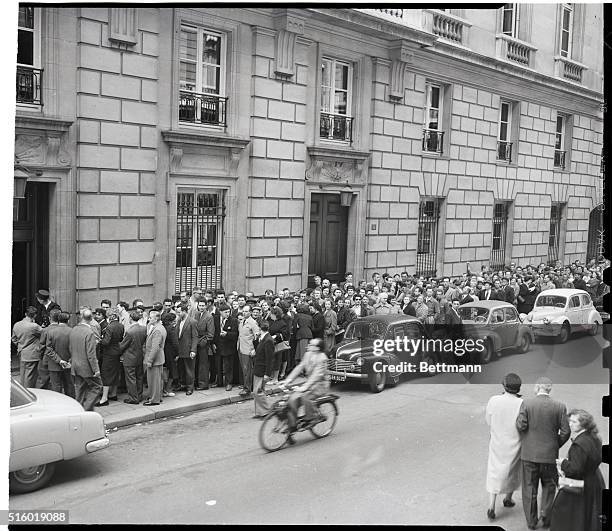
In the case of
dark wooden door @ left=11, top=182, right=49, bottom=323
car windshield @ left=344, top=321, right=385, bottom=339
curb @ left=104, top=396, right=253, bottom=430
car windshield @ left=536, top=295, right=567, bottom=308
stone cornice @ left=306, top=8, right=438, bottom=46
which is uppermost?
stone cornice @ left=306, top=8, right=438, bottom=46

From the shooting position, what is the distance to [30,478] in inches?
325

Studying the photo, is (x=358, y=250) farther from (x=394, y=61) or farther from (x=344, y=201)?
(x=394, y=61)

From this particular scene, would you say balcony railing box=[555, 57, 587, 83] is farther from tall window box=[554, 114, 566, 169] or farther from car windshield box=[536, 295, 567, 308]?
car windshield box=[536, 295, 567, 308]

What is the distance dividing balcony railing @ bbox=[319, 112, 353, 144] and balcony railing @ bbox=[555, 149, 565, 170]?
9689 mm

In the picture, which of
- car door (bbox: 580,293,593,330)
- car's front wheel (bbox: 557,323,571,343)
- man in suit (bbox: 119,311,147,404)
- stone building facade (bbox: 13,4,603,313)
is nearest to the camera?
man in suit (bbox: 119,311,147,404)

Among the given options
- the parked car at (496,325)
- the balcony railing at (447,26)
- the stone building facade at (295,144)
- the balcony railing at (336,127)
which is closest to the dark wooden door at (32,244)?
the stone building facade at (295,144)

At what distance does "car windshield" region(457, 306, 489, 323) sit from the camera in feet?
51.9

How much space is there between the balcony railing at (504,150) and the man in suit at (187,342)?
14.0 meters

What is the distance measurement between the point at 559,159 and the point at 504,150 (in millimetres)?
3041

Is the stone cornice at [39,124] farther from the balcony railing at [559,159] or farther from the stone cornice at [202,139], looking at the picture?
the balcony railing at [559,159]

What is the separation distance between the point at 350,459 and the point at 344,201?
34.3 ft

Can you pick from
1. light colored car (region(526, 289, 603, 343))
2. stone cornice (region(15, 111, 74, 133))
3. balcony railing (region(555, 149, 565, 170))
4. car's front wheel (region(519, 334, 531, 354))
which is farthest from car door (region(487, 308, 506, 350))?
balcony railing (region(555, 149, 565, 170))

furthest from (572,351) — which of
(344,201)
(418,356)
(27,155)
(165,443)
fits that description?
(27,155)

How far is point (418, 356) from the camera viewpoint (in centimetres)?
1270
